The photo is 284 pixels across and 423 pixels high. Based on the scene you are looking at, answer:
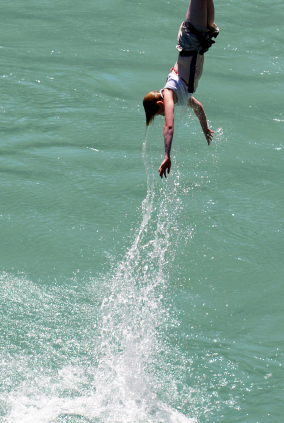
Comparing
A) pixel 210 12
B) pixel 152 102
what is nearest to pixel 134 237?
pixel 152 102

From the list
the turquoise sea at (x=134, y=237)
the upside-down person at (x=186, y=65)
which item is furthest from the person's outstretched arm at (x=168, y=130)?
the turquoise sea at (x=134, y=237)

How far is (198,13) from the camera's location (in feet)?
16.8

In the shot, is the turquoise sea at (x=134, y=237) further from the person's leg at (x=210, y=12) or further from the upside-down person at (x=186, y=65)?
the person's leg at (x=210, y=12)

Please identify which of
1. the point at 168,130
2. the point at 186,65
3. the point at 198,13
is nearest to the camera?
the point at 168,130

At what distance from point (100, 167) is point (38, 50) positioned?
3721 mm

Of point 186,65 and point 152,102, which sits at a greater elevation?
point 186,65

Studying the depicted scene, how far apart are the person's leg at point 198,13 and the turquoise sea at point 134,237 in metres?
1.18

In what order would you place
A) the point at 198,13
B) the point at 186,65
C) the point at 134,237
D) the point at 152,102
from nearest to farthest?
the point at 198,13 → the point at 152,102 → the point at 186,65 → the point at 134,237

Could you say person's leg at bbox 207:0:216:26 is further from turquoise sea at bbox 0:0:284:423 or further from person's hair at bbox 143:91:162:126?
turquoise sea at bbox 0:0:284:423

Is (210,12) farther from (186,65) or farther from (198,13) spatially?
(186,65)

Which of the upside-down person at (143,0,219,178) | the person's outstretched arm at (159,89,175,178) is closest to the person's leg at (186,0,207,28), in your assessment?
the upside-down person at (143,0,219,178)

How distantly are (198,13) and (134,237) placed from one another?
2.94m

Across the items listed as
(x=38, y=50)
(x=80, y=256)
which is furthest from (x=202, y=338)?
(x=38, y=50)

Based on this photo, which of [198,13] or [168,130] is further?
[198,13]
